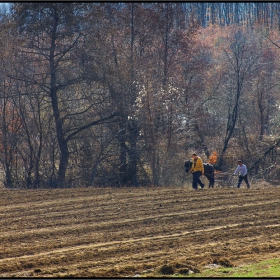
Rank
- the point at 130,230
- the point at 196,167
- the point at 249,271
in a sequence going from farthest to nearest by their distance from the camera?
the point at 196,167
the point at 130,230
the point at 249,271

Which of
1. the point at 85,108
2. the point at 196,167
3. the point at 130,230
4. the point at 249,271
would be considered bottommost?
the point at 249,271

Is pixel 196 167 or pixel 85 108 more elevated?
pixel 85 108

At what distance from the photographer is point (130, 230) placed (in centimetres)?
1369

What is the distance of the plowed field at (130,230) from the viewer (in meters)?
10.6

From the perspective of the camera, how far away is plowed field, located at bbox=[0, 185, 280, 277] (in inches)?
416

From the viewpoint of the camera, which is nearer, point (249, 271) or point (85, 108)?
point (249, 271)

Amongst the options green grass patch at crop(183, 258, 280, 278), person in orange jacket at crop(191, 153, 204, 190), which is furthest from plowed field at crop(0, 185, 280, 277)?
person in orange jacket at crop(191, 153, 204, 190)

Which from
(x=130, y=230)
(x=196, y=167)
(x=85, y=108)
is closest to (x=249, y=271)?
(x=130, y=230)

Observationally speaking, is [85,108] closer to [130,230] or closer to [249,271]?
[130,230]

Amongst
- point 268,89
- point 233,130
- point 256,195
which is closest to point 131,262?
point 256,195

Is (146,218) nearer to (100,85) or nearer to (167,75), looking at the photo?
(100,85)

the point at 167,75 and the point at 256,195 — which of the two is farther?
the point at 167,75

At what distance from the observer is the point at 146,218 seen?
49.4 feet

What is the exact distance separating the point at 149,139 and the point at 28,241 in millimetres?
17028
